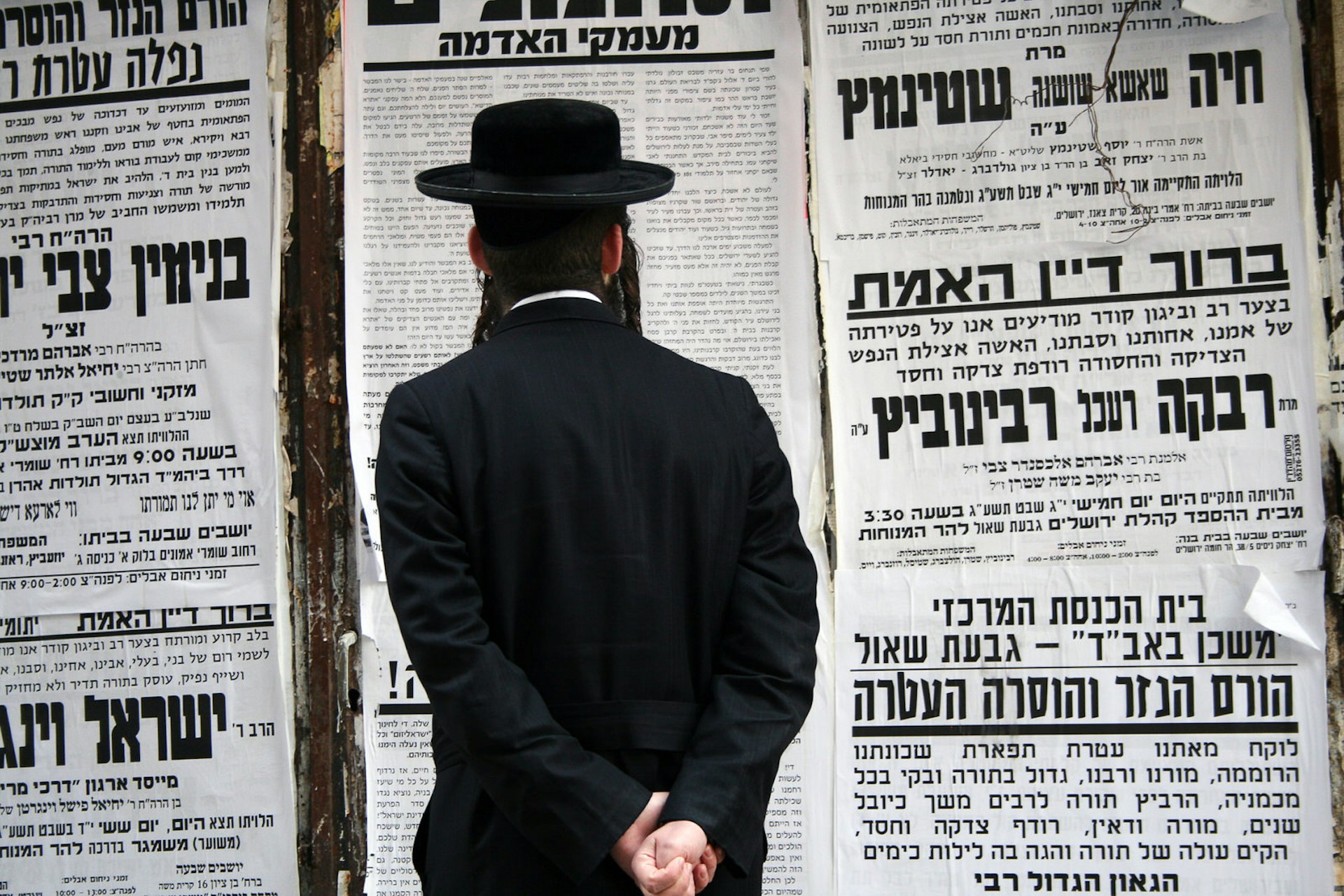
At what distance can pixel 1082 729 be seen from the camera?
8.14ft

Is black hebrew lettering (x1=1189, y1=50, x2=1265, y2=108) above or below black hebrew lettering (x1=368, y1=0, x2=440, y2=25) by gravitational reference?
below

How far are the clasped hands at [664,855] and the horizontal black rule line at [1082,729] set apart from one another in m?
1.22

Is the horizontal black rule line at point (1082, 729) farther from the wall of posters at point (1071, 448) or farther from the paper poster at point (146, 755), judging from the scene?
the paper poster at point (146, 755)

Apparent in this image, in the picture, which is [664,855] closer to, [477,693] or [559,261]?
Answer: [477,693]

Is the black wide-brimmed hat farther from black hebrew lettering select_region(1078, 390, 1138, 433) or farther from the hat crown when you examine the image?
black hebrew lettering select_region(1078, 390, 1138, 433)

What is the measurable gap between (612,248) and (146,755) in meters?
1.84

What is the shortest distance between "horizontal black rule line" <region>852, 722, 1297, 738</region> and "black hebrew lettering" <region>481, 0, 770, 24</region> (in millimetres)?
1600

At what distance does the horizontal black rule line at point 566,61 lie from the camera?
263cm

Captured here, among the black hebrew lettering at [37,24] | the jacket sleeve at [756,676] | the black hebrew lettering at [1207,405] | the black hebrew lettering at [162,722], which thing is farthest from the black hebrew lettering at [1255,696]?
the black hebrew lettering at [37,24]

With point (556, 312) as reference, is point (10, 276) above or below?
above

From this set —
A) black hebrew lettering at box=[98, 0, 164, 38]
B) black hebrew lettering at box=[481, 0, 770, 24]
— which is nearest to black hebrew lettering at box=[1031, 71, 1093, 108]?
black hebrew lettering at box=[481, 0, 770, 24]

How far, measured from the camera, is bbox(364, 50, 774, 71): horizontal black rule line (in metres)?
2.63

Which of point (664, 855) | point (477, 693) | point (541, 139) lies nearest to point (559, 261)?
point (541, 139)

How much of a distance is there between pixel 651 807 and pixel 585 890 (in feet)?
0.40
